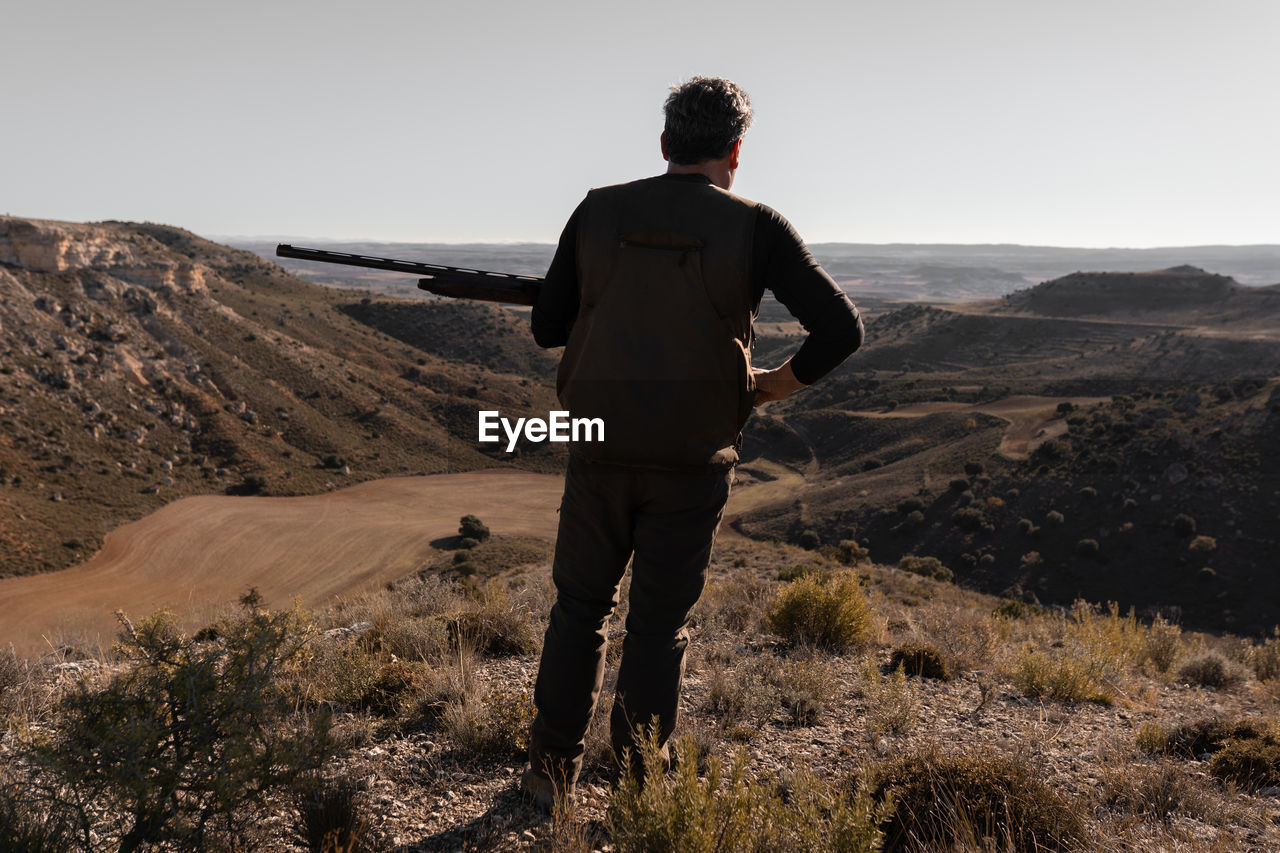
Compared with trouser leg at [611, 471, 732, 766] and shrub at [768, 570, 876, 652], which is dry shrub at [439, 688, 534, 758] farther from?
shrub at [768, 570, 876, 652]

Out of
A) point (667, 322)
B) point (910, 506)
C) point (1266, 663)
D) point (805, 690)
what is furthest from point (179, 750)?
point (910, 506)

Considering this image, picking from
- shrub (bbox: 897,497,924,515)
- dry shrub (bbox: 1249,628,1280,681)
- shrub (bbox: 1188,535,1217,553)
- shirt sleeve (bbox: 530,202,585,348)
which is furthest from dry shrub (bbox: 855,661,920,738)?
shrub (bbox: 897,497,924,515)

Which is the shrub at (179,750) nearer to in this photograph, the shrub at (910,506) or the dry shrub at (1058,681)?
the dry shrub at (1058,681)

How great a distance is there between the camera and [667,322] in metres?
2.38

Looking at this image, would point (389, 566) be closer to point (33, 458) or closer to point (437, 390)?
point (33, 458)

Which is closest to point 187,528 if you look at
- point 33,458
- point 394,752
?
point 33,458

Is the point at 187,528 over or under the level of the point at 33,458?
under

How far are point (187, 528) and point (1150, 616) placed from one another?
48.6 metres

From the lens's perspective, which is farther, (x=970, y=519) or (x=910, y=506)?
(x=910, y=506)

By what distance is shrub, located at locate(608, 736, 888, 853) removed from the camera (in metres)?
1.99

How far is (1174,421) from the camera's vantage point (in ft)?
127

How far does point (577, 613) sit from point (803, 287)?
61.0 inches

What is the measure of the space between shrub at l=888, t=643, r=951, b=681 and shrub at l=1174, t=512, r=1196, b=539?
3536cm

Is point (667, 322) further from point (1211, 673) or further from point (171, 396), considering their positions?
point (171, 396)
